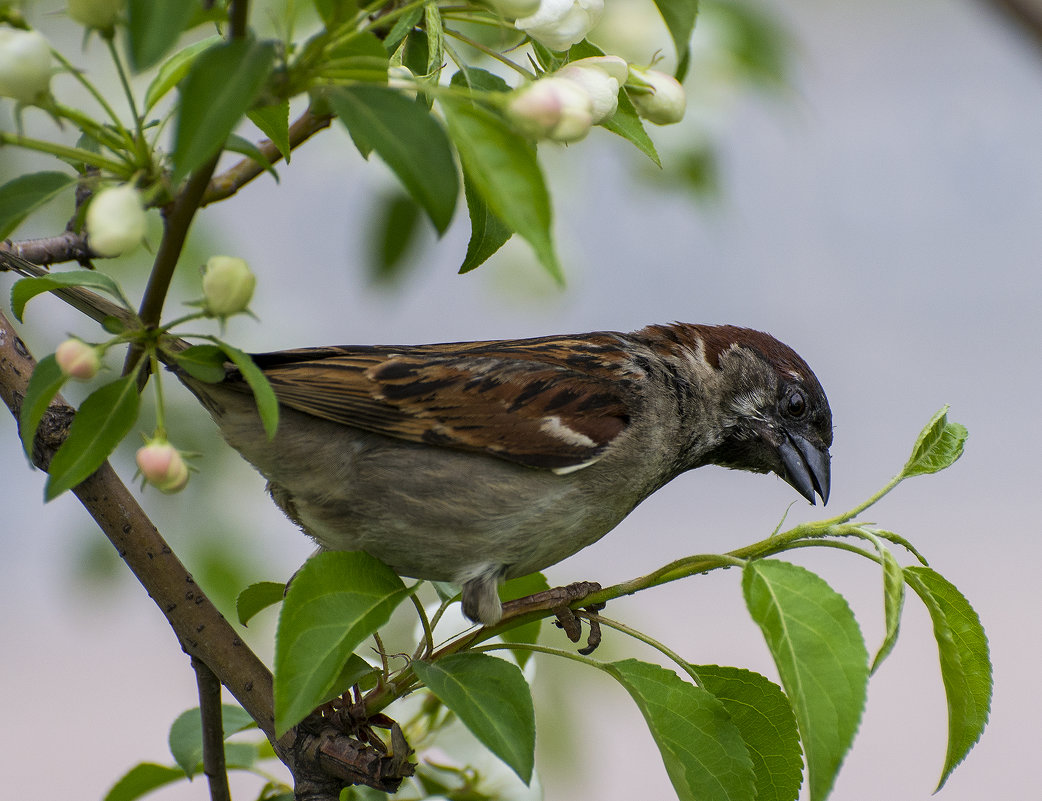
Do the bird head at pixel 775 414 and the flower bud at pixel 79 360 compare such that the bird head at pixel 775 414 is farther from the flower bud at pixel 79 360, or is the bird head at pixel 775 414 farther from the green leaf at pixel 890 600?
the flower bud at pixel 79 360

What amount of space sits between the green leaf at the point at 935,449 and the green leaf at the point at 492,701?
64 centimetres

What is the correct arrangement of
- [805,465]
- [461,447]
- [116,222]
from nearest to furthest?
[116,222] < [461,447] < [805,465]

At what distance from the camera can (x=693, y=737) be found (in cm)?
141

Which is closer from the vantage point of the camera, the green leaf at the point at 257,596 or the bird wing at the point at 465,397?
the green leaf at the point at 257,596

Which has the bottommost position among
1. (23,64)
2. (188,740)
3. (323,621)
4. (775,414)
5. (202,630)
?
(188,740)

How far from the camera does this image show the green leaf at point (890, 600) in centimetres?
121

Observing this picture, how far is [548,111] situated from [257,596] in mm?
1073

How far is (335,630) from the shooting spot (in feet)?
4.24

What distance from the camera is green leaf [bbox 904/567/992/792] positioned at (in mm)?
1349

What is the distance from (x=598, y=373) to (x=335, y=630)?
138cm

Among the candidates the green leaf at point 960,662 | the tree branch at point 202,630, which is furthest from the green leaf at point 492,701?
the green leaf at point 960,662

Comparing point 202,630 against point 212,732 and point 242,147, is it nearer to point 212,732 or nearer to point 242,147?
point 212,732

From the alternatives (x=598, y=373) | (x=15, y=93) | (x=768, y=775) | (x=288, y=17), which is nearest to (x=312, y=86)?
(x=288, y=17)

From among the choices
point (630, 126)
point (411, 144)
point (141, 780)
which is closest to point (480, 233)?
point (630, 126)
